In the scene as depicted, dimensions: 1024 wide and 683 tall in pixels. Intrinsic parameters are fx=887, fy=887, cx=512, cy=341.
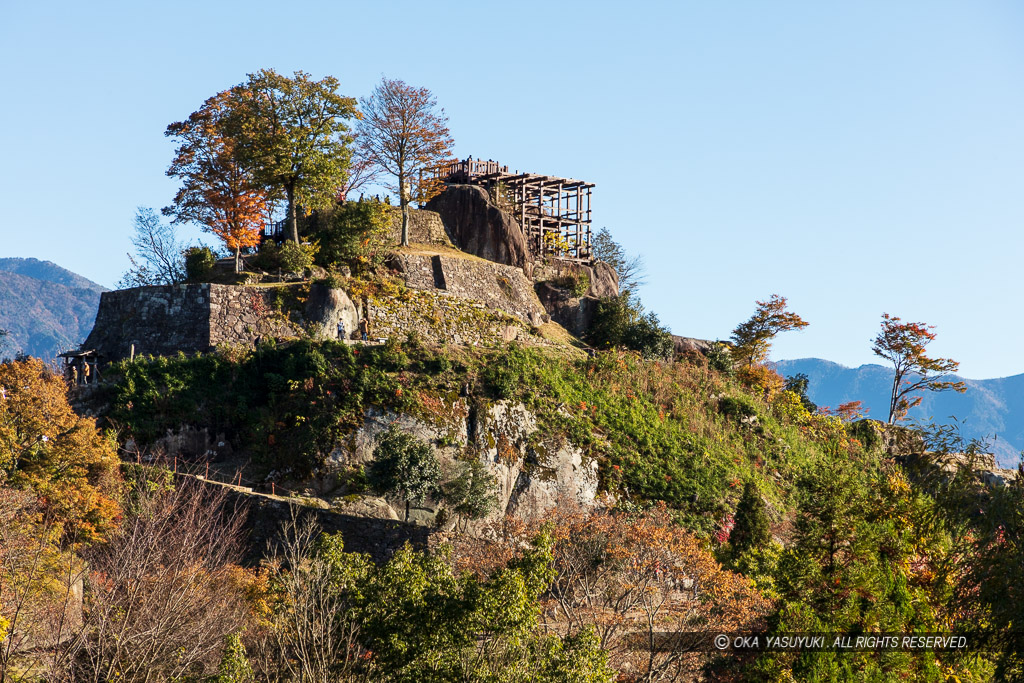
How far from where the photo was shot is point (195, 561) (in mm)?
22719

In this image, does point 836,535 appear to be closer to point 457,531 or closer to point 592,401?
point 457,531

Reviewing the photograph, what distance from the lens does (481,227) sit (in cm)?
4666

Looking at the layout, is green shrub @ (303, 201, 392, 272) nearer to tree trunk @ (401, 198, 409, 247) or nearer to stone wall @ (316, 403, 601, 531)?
tree trunk @ (401, 198, 409, 247)

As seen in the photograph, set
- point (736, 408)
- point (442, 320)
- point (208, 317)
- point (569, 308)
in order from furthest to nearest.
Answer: point (569, 308), point (736, 408), point (442, 320), point (208, 317)

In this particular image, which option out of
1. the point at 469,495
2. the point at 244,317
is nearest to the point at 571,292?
the point at 244,317

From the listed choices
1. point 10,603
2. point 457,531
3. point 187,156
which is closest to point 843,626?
point 457,531

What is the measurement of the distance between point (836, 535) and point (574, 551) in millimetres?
7640

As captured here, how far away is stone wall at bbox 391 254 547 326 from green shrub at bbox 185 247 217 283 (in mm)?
7745

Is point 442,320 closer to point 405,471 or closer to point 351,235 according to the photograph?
point 351,235

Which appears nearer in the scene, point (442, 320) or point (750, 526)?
point (750, 526)

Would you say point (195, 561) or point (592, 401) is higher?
point (592, 401)

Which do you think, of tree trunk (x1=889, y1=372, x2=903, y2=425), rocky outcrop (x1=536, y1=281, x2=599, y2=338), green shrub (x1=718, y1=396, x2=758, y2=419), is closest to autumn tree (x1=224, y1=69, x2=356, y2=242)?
rocky outcrop (x1=536, y1=281, x2=599, y2=338)

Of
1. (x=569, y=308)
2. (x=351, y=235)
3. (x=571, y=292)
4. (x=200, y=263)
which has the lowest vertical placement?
(x=569, y=308)

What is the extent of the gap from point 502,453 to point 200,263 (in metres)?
15.0
